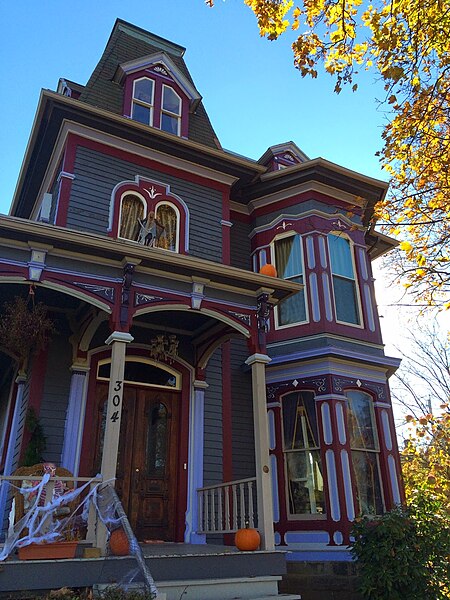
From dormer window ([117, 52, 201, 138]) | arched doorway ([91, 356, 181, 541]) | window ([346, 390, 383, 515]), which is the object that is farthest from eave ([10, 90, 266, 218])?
window ([346, 390, 383, 515])

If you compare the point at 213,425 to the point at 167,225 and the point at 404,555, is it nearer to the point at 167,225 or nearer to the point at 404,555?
the point at 404,555

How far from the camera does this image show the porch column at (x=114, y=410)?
5758 millimetres

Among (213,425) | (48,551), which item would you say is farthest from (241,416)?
(48,551)

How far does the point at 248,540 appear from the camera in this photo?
20.0 ft

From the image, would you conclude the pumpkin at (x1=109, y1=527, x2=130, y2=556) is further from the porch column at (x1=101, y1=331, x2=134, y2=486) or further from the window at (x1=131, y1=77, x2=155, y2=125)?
the window at (x1=131, y1=77, x2=155, y2=125)

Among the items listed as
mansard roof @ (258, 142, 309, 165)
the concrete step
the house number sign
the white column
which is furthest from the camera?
mansard roof @ (258, 142, 309, 165)

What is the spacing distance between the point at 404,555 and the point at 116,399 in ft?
13.8

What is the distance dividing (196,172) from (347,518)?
268 inches

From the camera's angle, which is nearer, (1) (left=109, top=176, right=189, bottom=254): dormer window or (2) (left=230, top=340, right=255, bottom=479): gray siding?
(1) (left=109, top=176, right=189, bottom=254): dormer window

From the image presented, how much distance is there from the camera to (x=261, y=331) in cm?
748

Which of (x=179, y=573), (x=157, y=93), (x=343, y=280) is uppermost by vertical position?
(x=157, y=93)

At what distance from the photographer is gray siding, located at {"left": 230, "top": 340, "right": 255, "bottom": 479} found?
9.12 metres

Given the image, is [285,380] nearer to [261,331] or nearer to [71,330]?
[261,331]

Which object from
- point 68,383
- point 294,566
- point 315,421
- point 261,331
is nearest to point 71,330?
point 68,383
